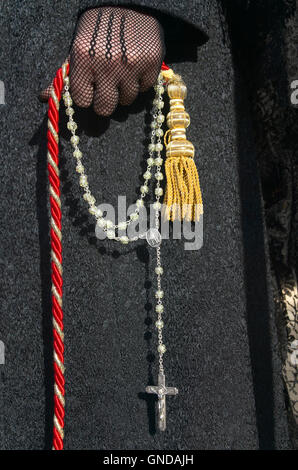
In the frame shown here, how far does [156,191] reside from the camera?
0.70m

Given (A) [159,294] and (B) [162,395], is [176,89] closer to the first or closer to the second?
(A) [159,294]

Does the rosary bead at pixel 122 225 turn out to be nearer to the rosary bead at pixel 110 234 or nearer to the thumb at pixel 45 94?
the rosary bead at pixel 110 234

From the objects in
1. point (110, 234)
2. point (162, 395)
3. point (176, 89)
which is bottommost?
point (162, 395)

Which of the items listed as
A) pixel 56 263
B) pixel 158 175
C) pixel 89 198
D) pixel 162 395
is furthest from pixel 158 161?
pixel 162 395

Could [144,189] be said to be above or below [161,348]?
above

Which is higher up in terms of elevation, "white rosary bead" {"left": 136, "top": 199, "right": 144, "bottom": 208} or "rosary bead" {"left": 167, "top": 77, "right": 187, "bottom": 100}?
"rosary bead" {"left": 167, "top": 77, "right": 187, "bottom": 100}

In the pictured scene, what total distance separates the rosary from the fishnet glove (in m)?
0.04

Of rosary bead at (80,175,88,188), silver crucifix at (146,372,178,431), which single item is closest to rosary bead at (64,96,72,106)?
rosary bead at (80,175,88,188)

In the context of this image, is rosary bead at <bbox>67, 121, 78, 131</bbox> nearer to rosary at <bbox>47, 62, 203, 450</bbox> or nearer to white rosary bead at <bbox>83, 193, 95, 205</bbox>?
rosary at <bbox>47, 62, 203, 450</bbox>

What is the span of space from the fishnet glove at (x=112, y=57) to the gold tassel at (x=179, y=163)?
0.16 ft

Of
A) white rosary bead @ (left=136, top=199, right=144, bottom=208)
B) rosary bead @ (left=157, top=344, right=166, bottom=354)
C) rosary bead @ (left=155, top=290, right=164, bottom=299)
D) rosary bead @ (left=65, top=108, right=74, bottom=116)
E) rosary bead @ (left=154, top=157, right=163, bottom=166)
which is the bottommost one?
rosary bead @ (left=157, top=344, right=166, bottom=354)

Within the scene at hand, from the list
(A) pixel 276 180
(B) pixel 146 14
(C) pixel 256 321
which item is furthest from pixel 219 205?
(B) pixel 146 14

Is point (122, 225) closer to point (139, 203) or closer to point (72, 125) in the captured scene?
point (139, 203)

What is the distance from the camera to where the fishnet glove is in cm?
61
